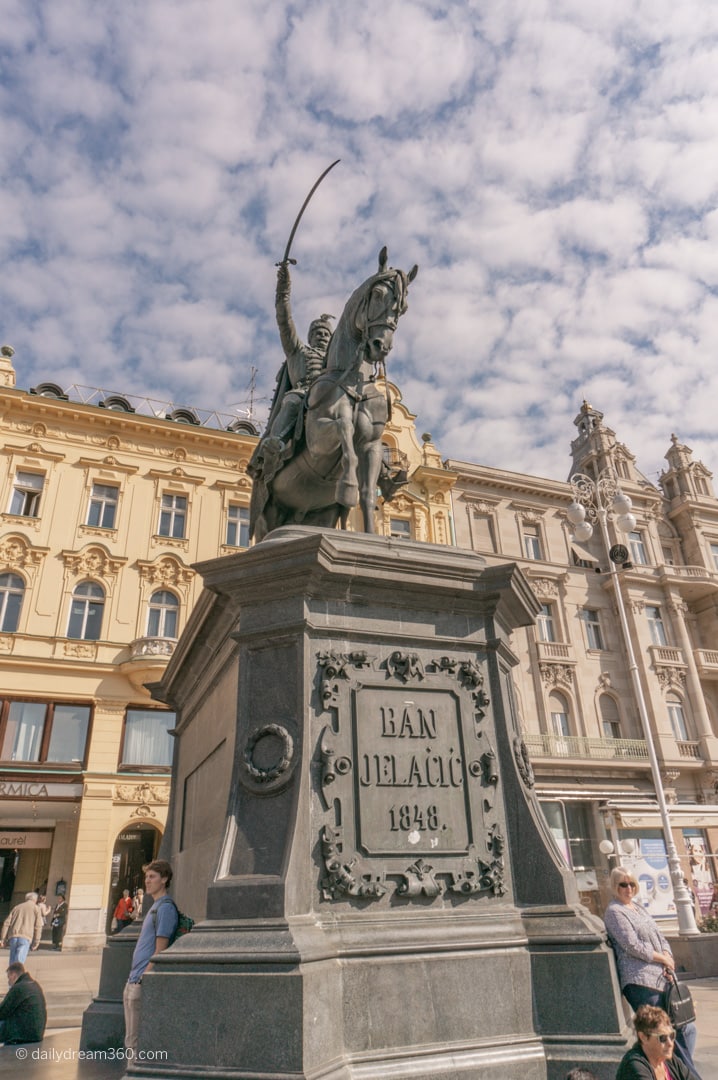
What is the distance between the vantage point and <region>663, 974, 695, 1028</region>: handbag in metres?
3.85

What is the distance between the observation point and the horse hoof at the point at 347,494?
5867 millimetres

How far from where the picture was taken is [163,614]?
84.1ft

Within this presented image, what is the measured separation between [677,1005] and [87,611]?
23.4m

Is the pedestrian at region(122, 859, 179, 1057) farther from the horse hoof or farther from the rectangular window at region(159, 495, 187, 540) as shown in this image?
the rectangular window at region(159, 495, 187, 540)

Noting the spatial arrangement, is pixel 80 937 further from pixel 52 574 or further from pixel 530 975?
pixel 530 975

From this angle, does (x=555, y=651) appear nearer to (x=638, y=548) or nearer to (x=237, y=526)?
(x=638, y=548)

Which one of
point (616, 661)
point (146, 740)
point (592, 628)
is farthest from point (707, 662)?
point (146, 740)

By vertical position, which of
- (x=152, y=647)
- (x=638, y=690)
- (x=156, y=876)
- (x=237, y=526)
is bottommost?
(x=156, y=876)

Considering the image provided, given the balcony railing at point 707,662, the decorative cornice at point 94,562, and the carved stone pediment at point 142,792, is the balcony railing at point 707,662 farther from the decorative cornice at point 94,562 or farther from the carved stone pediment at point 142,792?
the decorative cornice at point 94,562

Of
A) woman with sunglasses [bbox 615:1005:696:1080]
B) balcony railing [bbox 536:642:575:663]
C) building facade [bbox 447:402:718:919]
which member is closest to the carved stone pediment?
building facade [bbox 447:402:718:919]

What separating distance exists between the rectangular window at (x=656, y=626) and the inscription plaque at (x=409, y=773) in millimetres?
29488

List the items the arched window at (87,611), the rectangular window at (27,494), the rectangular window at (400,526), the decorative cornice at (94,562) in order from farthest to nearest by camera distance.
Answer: the rectangular window at (400,526) < the rectangular window at (27,494) < the decorative cornice at (94,562) < the arched window at (87,611)

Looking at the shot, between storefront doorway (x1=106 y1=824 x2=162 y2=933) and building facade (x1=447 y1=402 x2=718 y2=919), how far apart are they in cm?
1267

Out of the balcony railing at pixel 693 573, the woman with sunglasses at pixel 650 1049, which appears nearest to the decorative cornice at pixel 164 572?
the balcony railing at pixel 693 573
